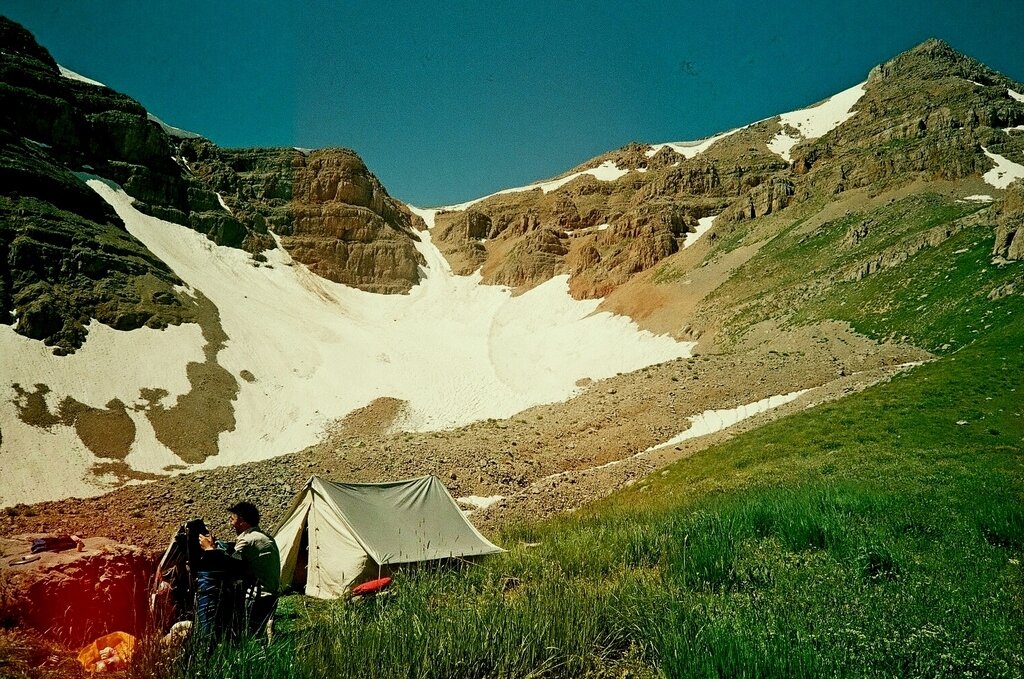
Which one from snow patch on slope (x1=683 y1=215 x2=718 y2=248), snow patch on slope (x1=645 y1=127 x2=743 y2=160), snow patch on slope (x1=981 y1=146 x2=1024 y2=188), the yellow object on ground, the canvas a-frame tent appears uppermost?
snow patch on slope (x1=645 y1=127 x2=743 y2=160)

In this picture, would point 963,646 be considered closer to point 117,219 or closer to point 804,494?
point 804,494

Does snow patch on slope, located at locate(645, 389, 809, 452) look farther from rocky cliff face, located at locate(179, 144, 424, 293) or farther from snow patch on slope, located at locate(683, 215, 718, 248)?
rocky cliff face, located at locate(179, 144, 424, 293)

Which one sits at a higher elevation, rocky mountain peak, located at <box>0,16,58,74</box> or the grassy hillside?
rocky mountain peak, located at <box>0,16,58,74</box>

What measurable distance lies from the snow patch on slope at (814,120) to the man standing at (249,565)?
110 m

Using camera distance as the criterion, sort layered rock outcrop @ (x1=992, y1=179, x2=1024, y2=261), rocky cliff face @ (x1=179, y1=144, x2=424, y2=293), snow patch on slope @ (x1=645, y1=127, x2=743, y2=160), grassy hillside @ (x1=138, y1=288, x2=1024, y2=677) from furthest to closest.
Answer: snow patch on slope @ (x1=645, y1=127, x2=743, y2=160), rocky cliff face @ (x1=179, y1=144, x2=424, y2=293), layered rock outcrop @ (x1=992, y1=179, x2=1024, y2=261), grassy hillside @ (x1=138, y1=288, x2=1024, y2=677)

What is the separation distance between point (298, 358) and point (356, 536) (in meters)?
45.1

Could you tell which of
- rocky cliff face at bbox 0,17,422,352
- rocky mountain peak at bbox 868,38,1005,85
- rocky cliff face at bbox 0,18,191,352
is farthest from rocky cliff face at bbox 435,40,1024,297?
rocky cliff face at bbox 0,18,191,352

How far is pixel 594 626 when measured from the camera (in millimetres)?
5121

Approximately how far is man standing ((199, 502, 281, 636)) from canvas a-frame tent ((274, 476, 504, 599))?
6.57 meters

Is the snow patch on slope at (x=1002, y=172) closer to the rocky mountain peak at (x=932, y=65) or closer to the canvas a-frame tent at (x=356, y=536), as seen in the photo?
the canvas a-frame tent at (x=356, y=536)

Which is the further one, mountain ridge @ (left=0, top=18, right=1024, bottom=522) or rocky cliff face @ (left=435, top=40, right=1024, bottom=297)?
rocky cliff face @ (left=435, top=40, right=1024, bottom=297)

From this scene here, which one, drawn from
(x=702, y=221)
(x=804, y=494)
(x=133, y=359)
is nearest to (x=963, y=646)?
(x=804, y=494)

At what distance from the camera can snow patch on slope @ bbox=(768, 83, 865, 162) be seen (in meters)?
107

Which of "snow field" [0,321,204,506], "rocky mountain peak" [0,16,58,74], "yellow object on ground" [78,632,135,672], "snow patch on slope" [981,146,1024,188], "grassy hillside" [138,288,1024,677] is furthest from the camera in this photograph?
"rocky mountain peak" [0,16,58,74]
